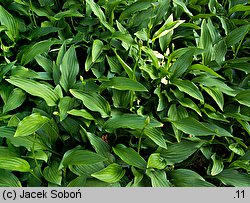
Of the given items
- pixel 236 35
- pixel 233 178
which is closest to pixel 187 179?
pixel 233 178


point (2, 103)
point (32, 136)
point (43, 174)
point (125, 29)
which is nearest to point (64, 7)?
point (125, 29)

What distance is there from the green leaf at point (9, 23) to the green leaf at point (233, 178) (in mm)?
1475

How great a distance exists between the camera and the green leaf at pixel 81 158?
211cm

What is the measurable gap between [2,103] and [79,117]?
0.48 m

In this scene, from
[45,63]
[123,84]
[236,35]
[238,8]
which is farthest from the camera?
[238,8]

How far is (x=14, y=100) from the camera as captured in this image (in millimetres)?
2385

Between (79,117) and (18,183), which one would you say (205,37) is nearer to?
(79,117)

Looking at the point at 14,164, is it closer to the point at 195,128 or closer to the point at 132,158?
the point at 132,158

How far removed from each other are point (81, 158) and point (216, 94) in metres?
0.89

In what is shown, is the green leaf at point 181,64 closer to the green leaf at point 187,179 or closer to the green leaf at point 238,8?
the green leaf at point 187,179
